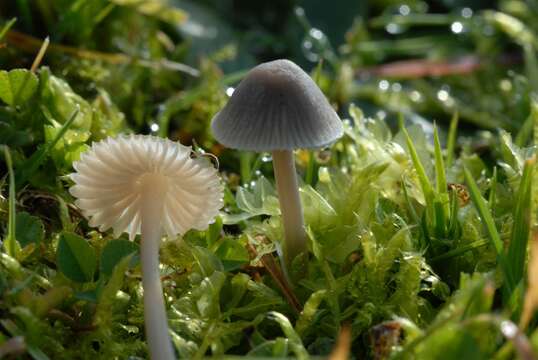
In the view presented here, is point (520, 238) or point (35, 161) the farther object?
point (35, 161)

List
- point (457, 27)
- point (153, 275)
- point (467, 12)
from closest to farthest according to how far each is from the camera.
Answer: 1. point (153, 275)
2. point (457, 27)
3. point (467, 12)

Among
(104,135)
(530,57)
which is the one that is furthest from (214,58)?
(530,57)

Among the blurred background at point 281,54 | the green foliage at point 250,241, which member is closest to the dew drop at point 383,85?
the blurred background at point 281,54

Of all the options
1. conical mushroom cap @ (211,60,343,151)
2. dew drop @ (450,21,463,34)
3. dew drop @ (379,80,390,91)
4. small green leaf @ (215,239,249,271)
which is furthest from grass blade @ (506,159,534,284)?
dew drop @ (450,21,463,34)

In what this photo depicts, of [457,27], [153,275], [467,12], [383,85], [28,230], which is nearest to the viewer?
[153,275]

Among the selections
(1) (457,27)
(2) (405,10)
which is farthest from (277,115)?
(2) (405,10)

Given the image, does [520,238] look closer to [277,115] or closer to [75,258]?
[277,115]

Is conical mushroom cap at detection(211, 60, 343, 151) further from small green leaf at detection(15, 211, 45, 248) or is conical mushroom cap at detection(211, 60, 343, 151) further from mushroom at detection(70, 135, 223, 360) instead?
small green leaf at detection(15, 211, 45, 248)
